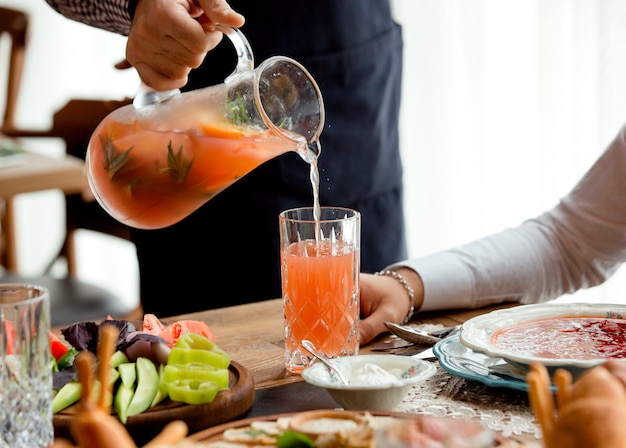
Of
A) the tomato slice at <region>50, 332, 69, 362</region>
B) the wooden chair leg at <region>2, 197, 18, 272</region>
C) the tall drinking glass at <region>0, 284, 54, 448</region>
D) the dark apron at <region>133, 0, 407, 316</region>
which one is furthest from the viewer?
the wooden chair leg at <region>2, 197, 18, 272</region>

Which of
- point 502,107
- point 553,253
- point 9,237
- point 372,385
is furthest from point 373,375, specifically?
point 9,237

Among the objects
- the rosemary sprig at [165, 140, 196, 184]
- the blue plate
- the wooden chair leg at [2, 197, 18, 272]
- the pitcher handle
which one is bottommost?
the wooden chair leg at [2, 197, 18, 272]

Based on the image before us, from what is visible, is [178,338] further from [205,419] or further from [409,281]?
[409,281]

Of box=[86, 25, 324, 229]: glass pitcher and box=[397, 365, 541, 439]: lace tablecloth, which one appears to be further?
box=[86, 25, 324, 229]: glass pitcher

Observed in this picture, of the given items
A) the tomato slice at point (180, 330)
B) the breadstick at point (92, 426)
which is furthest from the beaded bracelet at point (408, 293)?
the breadstick at point (92, 426)

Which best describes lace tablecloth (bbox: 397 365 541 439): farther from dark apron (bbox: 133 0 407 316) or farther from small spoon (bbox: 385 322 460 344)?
dark apron (bbox: 133 0 407 316)

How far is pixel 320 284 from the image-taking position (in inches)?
44.1

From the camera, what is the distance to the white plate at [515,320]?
0.94 meters

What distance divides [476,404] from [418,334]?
22 cm

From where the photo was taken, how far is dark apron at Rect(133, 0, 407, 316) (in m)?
1.73

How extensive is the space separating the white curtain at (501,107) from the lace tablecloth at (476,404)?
1122 millimetres

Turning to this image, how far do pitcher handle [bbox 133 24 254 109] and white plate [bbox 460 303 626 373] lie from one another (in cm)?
39

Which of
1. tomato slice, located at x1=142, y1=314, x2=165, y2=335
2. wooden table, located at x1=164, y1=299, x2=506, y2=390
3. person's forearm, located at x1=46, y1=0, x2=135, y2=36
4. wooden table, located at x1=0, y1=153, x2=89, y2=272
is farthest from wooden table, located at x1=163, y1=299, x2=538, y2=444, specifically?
wooden table, located at x1=0, y1=153, x2=89, y2=272

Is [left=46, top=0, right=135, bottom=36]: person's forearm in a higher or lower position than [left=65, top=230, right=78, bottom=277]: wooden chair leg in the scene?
higher
